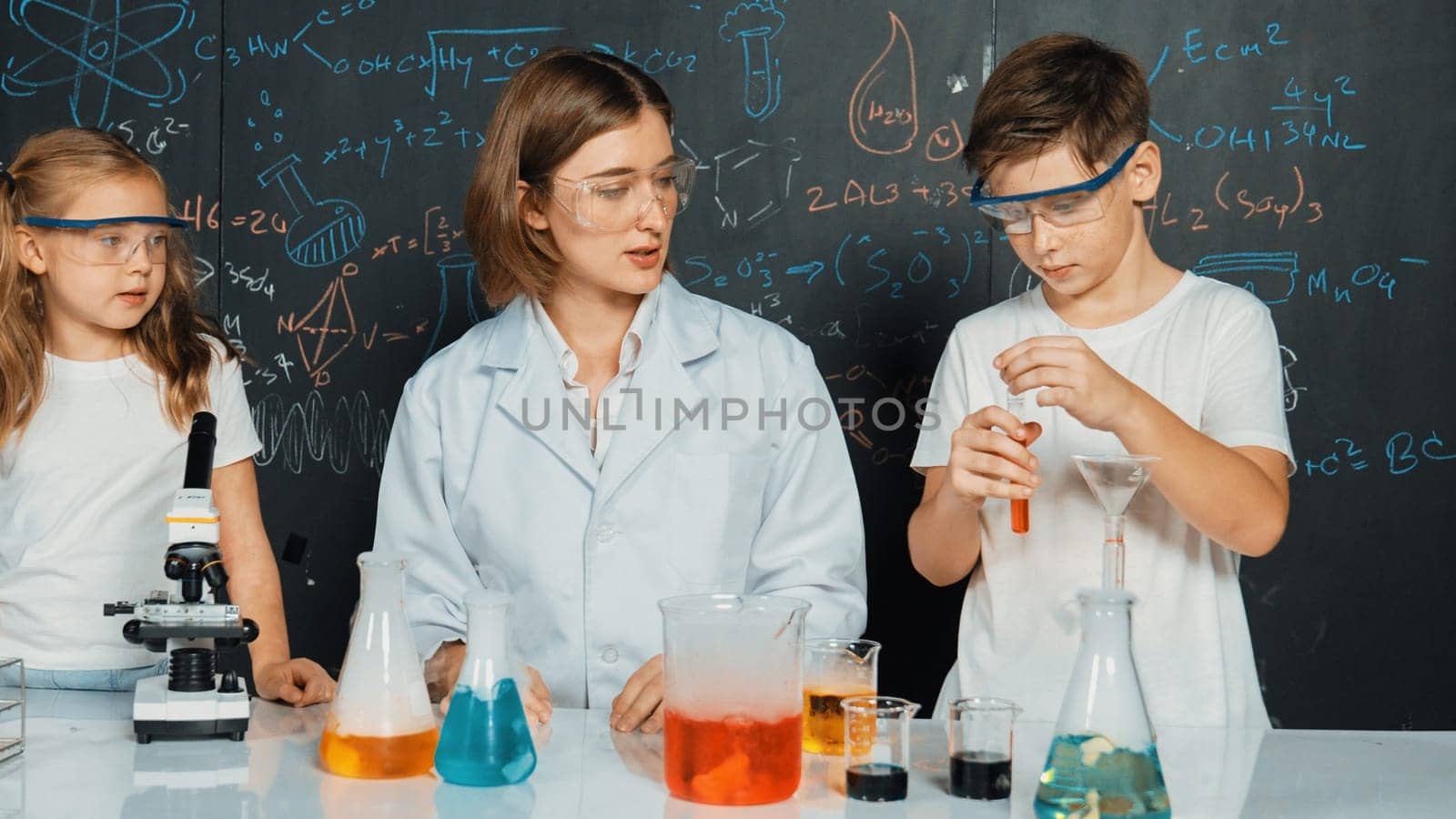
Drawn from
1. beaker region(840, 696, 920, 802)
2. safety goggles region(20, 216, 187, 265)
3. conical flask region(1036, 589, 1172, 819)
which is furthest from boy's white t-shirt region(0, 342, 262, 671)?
conical flask region(1036, 589, 1172, 819)

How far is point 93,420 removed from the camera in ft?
Answer: 7.13

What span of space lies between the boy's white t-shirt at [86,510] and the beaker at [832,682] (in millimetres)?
1084

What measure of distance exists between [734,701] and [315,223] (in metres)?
2.37

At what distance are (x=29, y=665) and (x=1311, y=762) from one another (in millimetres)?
1809

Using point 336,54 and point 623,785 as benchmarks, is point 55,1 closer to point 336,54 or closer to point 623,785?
point 336,54

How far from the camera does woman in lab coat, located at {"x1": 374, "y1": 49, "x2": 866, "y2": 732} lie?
218 cm

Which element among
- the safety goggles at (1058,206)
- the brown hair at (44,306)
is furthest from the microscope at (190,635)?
the safety goggles at (1058,206)

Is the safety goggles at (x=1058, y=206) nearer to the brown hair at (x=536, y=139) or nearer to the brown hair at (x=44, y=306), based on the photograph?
the brown hair at (x=536, y=139)

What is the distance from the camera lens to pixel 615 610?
217cm

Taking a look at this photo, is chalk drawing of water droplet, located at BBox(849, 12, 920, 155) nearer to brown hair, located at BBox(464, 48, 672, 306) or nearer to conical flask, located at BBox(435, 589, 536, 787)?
brown hair, located at BBox(464, 48, 672, 306)

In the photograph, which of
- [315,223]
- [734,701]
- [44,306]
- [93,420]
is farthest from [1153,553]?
[315,223]

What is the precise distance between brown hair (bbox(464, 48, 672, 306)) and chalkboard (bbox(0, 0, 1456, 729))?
985mm

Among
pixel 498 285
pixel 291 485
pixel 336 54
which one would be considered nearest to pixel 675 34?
pixel 336 54

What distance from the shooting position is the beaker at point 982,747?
136 cm
